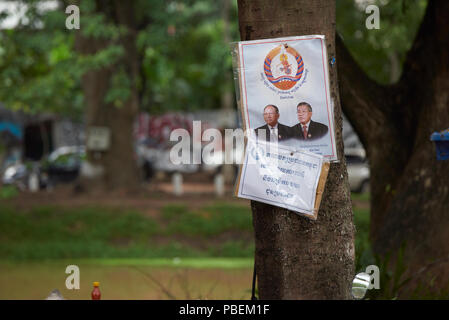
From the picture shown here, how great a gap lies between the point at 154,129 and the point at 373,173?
69.2ft

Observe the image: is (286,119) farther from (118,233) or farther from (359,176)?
(359,176)

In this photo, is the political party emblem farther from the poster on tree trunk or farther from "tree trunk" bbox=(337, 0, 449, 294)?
"tree trunk" bbox=(337, 0, 449, 294)

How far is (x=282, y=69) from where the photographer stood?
4.12m

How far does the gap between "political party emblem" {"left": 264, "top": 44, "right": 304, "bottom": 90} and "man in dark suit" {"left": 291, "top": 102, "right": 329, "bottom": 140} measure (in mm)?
144

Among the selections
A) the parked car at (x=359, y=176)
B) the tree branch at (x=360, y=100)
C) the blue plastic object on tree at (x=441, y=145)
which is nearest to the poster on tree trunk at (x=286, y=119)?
the blue plastic object on tree at (x=441, y=145)

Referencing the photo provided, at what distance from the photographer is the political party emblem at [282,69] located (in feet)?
13.5

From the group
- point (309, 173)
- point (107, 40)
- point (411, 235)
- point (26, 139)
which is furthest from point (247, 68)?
point (26, 139)

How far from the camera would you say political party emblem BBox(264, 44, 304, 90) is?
4.11 meters

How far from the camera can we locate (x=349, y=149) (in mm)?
25844

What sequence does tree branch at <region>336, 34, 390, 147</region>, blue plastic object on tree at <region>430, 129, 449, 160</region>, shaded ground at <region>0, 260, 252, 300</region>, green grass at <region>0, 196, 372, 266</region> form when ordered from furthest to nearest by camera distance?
green grass at <region>0, 196, 372, 266</region> < shaded ground at <region>0, 260, 252, 300</region> < tree branch at <region>336, 34, 390, 147</region> < blue plastic object on tree at <region>430, 129, 449, 160</region>

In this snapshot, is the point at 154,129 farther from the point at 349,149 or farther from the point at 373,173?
the point at 373,173

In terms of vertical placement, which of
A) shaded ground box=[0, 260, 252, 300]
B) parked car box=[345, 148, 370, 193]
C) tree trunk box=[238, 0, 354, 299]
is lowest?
shaded ground box=[0, 260, 252, 300]

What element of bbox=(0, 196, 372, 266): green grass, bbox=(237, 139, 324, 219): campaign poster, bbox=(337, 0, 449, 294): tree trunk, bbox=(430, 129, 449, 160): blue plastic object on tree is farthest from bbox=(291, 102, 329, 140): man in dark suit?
bbox=(0, 196, 372, 266): green grass

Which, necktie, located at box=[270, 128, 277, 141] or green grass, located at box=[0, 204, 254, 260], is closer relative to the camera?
necktie, located at box=[270, 128, 277, 141]
